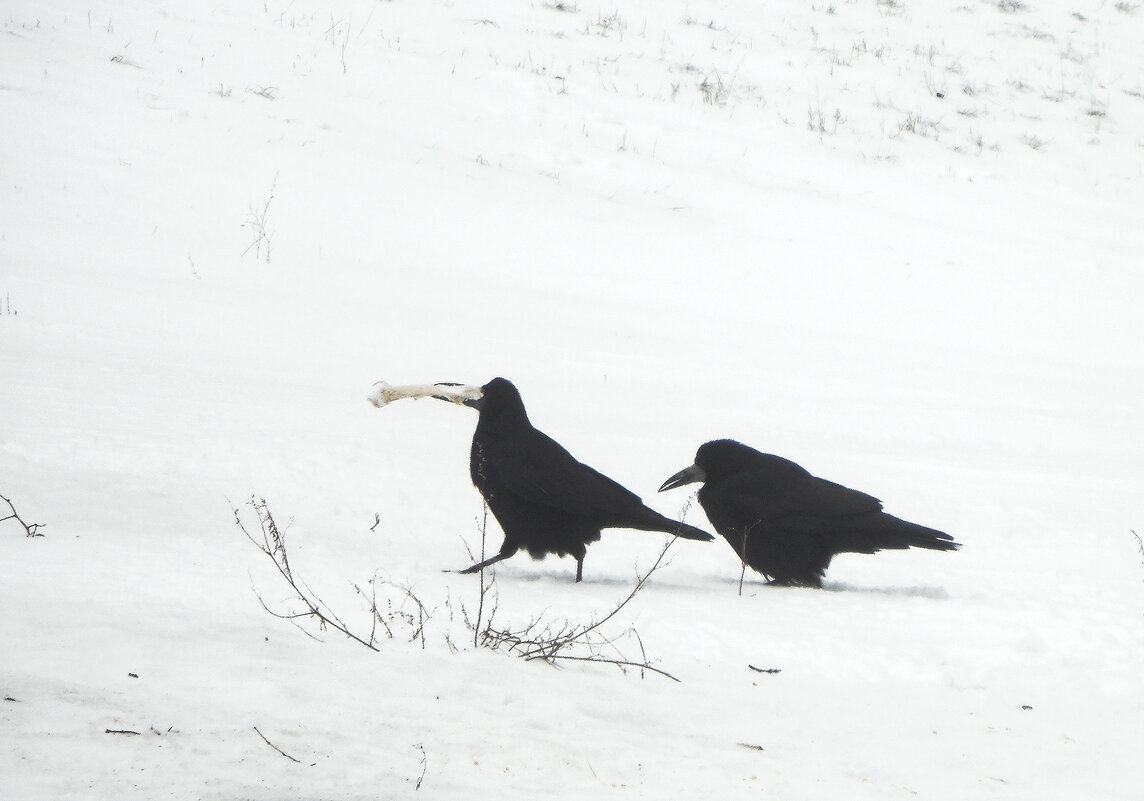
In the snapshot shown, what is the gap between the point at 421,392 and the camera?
4789mm

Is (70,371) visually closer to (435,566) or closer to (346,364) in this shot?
(346,364)

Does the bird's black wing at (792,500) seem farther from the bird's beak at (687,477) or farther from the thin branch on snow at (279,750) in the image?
the thin branch on snow at (279,750)

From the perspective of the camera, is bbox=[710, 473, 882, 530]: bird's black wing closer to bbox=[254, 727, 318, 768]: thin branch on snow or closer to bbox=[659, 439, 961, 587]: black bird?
bbox=[659, 439, 961, 587]: black bird

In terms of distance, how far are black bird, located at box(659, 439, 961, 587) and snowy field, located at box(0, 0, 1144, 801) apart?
20 cm

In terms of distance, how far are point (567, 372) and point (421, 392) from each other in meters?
3.01

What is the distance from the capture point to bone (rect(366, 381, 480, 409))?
4.62 m

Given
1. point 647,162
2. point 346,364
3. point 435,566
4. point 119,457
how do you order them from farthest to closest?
point 647,162 → point 346,364 → point 119,457 → point 435,566

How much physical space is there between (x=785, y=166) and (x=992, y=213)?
258 centimetres

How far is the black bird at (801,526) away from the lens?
4820mm

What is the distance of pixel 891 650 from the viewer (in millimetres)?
3541

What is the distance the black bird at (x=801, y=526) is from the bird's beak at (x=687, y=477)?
14 centimetres

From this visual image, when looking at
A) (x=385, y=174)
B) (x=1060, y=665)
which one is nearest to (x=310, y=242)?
(x=385, y=174)

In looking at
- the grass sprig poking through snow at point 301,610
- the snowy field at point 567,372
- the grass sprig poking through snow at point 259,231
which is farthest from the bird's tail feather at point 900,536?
the grass sprig poking through snow at point 259,231

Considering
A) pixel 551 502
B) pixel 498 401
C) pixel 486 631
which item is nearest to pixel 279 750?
pixel 486 631
